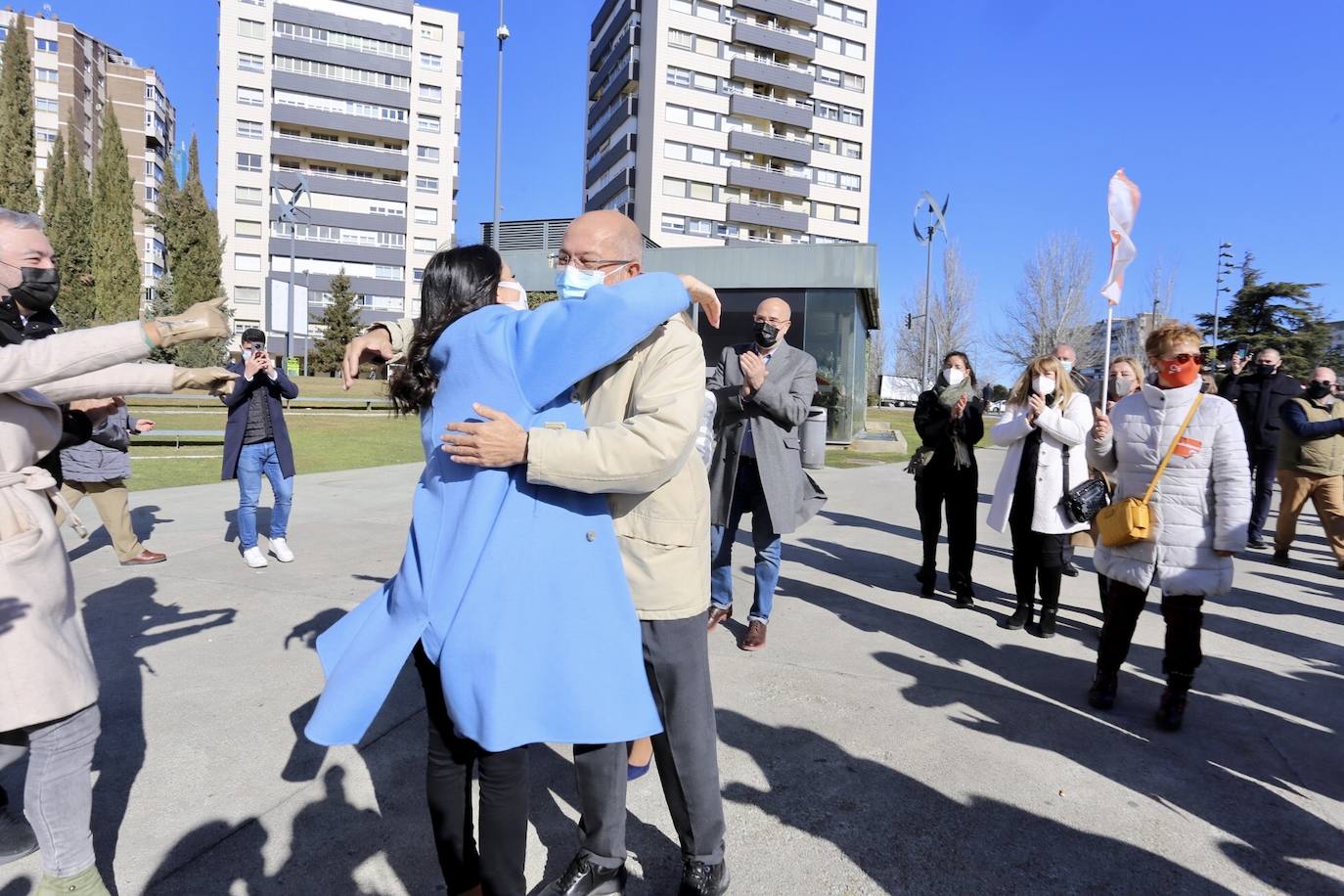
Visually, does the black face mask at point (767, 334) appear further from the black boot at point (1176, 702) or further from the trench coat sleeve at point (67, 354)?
the trench coat sleeve at point (67, 354)

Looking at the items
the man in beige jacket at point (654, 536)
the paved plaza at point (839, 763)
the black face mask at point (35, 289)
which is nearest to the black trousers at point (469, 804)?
the man in beige jacket at point (654, 536)

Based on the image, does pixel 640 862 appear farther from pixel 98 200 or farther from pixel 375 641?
pixel 98 200

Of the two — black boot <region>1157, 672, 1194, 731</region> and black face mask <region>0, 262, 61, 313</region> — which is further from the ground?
black face mask <region>0, 262, 61, 313</region>

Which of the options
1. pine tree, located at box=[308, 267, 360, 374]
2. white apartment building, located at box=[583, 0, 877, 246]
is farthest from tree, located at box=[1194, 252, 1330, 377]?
pine tree, located at box=[308, 267, 360, 374]

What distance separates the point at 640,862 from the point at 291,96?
73.3 metres

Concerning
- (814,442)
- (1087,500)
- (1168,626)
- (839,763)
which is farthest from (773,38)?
(839,763)

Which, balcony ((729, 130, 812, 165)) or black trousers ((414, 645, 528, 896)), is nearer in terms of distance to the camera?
black trousers ((414, 645, 528, 896))

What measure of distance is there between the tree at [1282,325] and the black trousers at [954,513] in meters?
39.6

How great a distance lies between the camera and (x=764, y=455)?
14.9 ft

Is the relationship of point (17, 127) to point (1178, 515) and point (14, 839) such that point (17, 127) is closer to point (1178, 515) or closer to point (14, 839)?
point (14, 839)

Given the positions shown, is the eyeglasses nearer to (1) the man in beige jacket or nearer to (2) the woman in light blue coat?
(1) the man in beige jacket

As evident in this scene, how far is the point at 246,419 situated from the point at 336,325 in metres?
54.7

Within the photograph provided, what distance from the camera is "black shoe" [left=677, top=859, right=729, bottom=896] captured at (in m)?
2.32

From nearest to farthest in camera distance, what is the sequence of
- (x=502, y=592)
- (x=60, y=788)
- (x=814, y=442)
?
(x=502, y=592) → (x=60, y=788) → (x=814, y=442)
